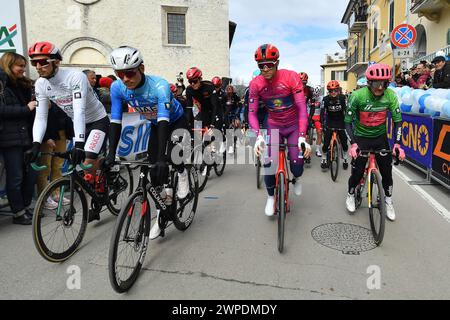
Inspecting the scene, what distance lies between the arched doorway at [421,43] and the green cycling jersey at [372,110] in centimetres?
1783

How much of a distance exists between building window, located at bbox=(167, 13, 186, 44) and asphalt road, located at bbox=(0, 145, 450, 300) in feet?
83.9

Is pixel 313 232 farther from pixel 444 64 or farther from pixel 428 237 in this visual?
pixel 444 64

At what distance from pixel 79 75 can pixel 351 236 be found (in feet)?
12.4

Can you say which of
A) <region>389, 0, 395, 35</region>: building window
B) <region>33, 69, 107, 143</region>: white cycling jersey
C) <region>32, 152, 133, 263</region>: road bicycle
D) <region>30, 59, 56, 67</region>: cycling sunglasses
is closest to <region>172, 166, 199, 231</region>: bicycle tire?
<region>32, 152, 133, 263</region>: road bicycle

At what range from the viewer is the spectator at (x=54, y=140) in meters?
5.28

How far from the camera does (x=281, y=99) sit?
453cm

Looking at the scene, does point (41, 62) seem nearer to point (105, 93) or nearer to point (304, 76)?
point (105, 93)

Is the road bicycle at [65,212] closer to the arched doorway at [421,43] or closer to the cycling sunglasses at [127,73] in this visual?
the cycling sunglasses at [127,73]

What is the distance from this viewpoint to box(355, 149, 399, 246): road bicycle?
388 centimetres

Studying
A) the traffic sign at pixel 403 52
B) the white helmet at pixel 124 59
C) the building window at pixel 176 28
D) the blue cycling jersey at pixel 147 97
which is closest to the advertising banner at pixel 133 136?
the blue cycling jersey at pixel 147 97

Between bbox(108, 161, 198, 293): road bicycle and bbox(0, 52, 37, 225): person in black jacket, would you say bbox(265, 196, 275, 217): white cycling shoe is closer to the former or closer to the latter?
bbox(108, 161, 198, 293): road bicycle

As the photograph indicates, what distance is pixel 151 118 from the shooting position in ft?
13.3
